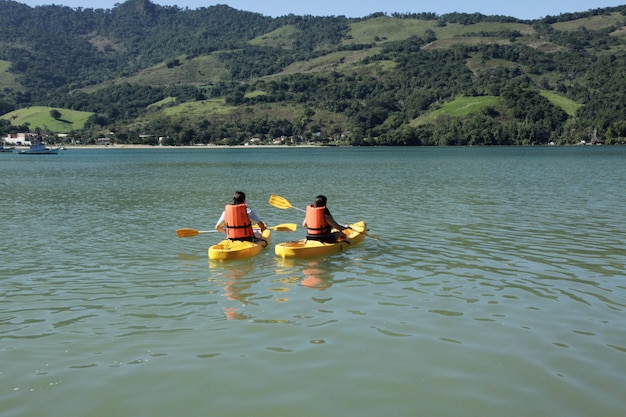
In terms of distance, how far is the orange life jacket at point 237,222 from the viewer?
17.7 meters

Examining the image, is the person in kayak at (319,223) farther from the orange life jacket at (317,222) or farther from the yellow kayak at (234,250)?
the yellow kayak at (234,250)

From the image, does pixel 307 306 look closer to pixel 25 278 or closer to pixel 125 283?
pixel 125 283

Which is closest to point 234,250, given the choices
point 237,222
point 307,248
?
point 237,222

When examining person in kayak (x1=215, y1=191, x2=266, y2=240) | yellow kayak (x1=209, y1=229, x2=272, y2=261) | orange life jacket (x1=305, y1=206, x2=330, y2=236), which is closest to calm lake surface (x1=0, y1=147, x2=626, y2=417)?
yellow kayak (x1=209, y1=229, x2=272, y2=261)

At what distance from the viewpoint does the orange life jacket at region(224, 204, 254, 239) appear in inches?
695

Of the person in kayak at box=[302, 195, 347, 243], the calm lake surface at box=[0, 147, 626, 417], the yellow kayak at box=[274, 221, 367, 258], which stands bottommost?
the calm lake surface at box=[0, 147, 626, 417]

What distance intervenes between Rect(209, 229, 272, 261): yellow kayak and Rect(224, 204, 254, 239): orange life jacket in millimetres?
216

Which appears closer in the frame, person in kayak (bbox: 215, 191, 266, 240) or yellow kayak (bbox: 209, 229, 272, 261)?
yellow kayak (bbox: 209, 229, 272, 261)

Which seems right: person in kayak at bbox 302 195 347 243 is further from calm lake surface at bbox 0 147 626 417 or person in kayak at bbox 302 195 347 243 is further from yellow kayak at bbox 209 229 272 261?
yellow kayak at bbox 209 229 272 261

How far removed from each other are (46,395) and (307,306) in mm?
5585

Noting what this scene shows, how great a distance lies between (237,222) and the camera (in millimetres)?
17812

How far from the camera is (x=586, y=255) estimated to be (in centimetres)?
1761

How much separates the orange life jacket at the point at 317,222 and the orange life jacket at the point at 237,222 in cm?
193

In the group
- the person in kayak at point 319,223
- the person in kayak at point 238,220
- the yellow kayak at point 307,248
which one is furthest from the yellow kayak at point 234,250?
the person in kayak at point 319,223
